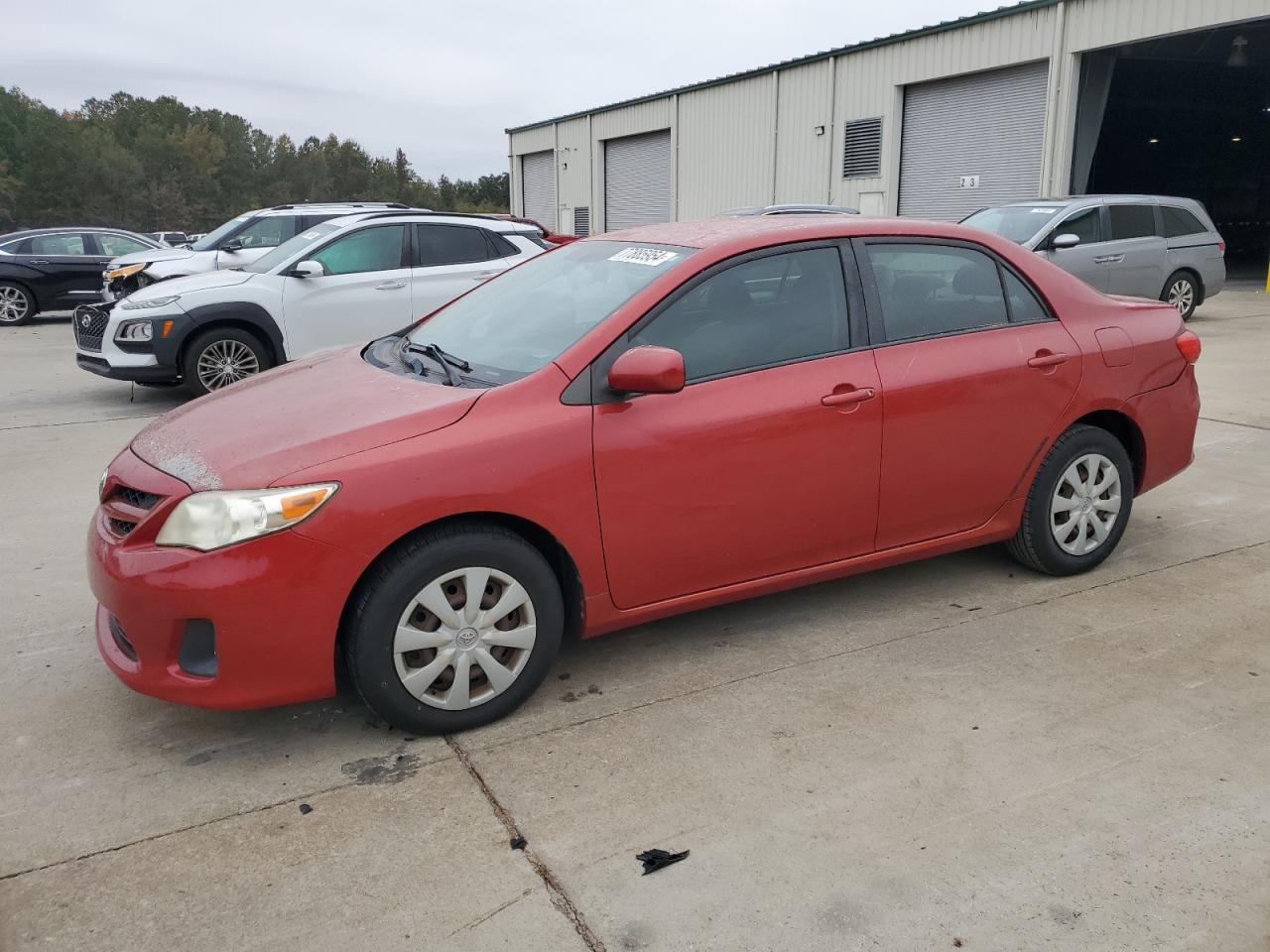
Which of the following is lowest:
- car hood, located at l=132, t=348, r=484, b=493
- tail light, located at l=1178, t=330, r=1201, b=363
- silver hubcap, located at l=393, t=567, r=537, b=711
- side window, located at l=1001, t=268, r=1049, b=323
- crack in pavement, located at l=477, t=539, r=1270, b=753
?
crack in pavement, located at l=477, t=539, r=1270, b=753

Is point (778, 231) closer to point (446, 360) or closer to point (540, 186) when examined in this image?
point (446, 360)

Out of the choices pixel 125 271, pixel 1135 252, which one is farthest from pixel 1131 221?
pixel 125 271

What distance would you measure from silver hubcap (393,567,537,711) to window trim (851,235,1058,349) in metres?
1.72

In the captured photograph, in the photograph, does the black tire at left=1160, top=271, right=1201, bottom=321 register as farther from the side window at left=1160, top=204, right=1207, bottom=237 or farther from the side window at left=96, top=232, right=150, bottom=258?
the side window at left=96, top=232, right=150, bottom=258

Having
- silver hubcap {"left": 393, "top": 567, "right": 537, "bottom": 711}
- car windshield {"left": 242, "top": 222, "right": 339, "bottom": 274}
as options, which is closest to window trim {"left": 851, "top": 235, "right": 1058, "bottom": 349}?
silver hubcap {"left": 393, "top": 567, "right": 537, "bottom": 711}

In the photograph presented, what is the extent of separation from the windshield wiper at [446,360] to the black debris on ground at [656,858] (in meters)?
1.63

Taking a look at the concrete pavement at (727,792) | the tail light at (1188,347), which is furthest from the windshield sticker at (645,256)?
the tail light at (1188,347)

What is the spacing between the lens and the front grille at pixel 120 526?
3.12 m

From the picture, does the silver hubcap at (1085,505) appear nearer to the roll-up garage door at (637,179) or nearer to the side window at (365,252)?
the side window at (365,252)

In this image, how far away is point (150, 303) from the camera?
28.5 feet

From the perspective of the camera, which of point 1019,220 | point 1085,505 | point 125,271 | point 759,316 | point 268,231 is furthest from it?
point 268,231

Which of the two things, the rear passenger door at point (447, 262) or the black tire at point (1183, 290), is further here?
the black tire at point (1183, 290)

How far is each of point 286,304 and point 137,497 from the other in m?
5.98

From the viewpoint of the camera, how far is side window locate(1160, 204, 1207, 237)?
12977mm
